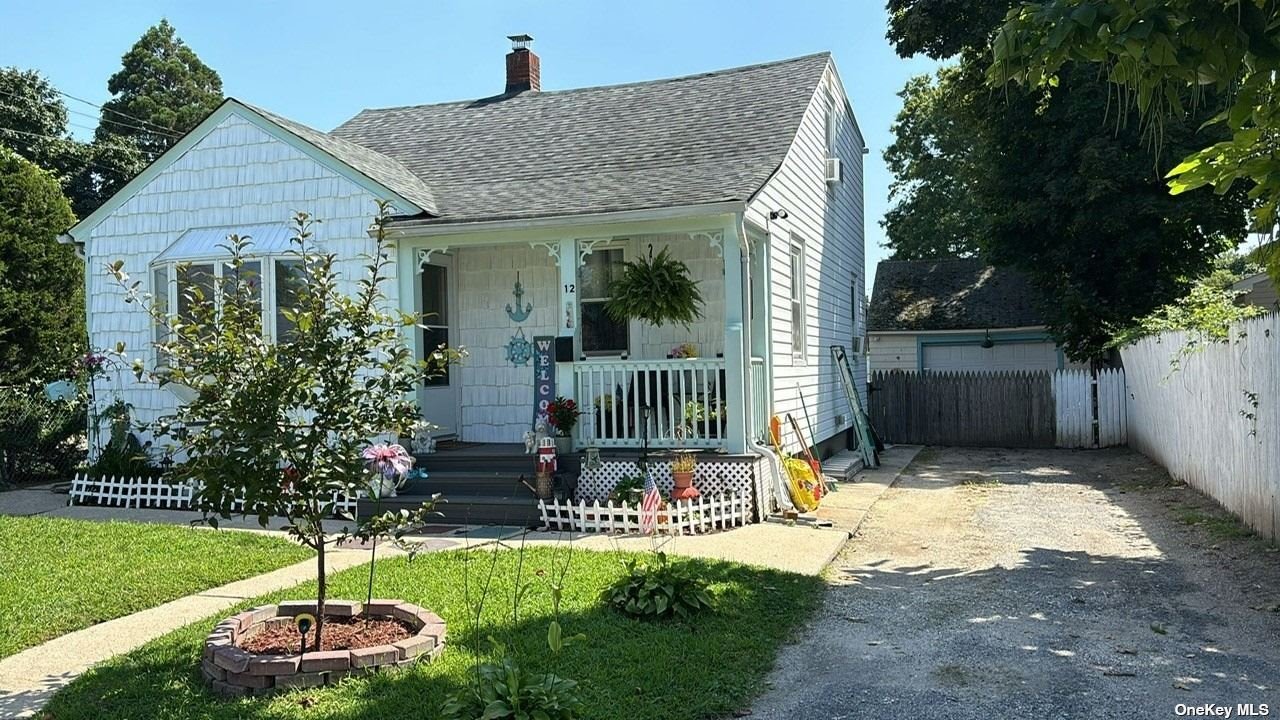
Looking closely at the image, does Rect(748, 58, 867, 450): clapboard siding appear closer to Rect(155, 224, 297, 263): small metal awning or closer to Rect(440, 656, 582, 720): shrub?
Rect(155, 224, 297, 263): small metal awning

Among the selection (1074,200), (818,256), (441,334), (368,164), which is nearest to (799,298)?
(818,256)

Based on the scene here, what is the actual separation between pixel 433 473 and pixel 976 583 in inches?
233

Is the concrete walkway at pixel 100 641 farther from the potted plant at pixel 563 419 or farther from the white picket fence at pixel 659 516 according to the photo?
the potted plant at pixel 563 419

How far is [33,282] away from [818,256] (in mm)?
13405

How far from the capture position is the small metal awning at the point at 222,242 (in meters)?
11.3

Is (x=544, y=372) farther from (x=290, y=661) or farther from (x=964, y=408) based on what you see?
(x=964, y=408)

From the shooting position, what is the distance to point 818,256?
14.7 metres

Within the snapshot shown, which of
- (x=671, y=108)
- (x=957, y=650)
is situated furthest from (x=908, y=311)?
(x=957, y=650)

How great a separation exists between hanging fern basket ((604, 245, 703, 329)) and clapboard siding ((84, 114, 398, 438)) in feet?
8.93

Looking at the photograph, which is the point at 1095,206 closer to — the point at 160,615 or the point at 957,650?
the point at 957,650

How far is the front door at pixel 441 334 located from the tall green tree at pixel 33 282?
24.4 ft

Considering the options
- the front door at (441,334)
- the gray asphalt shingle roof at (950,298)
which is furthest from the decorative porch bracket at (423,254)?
the gray asphalt shingle roof at (950,298)

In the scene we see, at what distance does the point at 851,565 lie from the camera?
798cm

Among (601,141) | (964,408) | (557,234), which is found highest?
(601,141)
